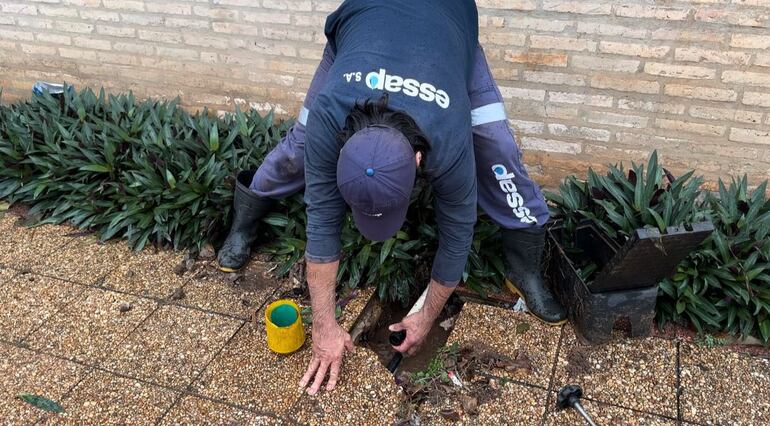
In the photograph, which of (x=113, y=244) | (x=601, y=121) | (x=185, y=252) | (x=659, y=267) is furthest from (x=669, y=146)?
(x=113, y=244)

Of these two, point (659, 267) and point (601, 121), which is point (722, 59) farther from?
point (659, 267)

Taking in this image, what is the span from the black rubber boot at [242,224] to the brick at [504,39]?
176cm

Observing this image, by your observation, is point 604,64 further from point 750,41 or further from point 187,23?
point 187,23

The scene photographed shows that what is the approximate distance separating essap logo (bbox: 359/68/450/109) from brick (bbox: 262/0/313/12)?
2.46 metres

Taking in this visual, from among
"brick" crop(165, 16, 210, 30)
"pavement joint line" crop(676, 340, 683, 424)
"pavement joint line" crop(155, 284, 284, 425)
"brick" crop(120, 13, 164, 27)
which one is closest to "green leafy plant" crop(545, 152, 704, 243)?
"pavement joint line" crop(676, 340, 683, 424)

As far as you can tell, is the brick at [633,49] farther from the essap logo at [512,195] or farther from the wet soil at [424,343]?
the wet soil at [424,343]

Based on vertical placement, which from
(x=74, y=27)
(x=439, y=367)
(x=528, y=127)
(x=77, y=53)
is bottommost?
(x=439, y=367)

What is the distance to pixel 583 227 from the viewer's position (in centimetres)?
338

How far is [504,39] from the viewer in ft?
13.7

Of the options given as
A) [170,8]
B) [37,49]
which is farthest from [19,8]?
[170,8]

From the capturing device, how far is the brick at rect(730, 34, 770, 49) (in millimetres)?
3724

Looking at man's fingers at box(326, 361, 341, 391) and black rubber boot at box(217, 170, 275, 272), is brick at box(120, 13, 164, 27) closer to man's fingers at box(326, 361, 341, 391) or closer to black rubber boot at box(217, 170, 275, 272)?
black rubber boot at box(217, 170, 275, 272)

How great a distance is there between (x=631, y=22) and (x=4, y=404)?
391 centimetres

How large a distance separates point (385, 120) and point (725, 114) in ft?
9.35
